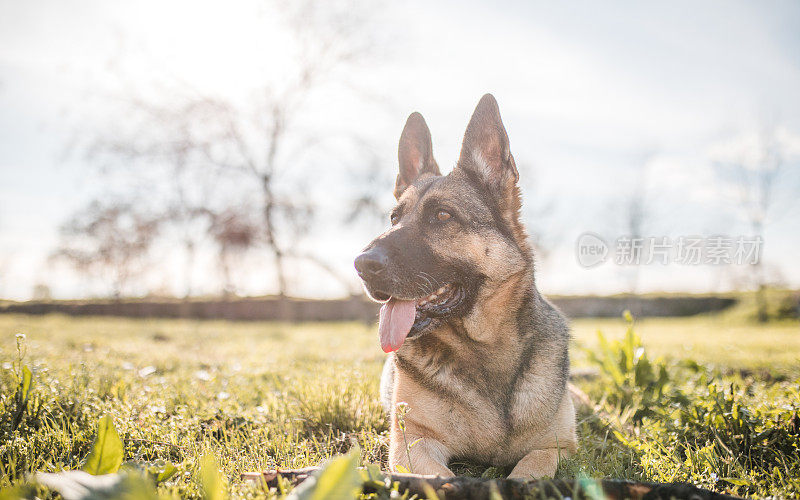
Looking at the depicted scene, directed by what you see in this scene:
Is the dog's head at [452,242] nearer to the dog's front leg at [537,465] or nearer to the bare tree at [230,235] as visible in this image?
the dog's front leg at [537,465]

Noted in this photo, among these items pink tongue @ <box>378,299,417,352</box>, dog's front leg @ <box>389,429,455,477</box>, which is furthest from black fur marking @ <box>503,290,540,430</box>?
pink tongue @ <box>378,299,417,352</box>

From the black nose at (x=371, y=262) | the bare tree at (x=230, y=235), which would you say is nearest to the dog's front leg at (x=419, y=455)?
the black nose at (x=371, y=262)

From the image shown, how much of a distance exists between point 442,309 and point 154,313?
25396mm


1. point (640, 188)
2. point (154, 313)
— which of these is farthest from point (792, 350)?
point (640, 188)

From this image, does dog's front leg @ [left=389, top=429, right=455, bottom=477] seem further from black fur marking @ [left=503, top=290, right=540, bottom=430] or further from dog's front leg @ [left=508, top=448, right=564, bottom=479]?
black fur marking @ [left=503, top=290, right=540, bottom=430]

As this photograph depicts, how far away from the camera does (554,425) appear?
3.25m

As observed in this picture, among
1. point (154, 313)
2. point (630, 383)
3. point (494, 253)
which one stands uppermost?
point (494, 253)

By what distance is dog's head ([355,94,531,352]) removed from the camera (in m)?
3.27

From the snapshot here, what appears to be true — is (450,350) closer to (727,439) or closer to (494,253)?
(494,253)

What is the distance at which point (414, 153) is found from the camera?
14.6ft

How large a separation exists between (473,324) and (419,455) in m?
1.01

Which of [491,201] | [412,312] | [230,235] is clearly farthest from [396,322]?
[230,235]

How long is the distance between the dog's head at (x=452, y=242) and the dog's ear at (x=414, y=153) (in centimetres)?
40

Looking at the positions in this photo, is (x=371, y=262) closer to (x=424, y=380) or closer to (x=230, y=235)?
(x=424, y=380)
